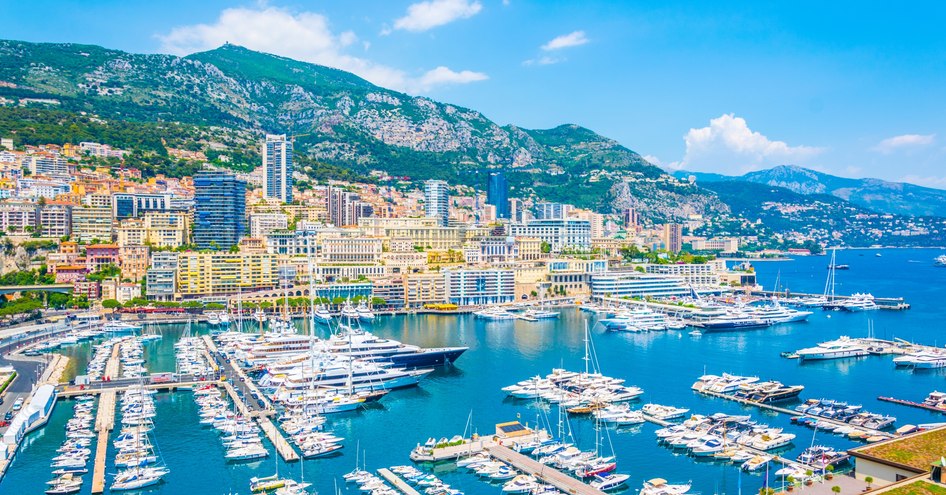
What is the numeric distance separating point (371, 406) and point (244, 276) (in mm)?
41292

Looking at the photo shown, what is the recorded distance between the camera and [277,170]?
385ft

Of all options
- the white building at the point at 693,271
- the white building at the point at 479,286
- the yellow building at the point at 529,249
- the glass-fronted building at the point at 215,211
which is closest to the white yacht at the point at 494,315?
the white building at the point at 479,286

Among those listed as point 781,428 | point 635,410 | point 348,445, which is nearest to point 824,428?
point 781,428

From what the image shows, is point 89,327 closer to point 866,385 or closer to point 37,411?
point 37,411

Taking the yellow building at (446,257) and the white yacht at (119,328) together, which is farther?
the yellow building at (446,257)

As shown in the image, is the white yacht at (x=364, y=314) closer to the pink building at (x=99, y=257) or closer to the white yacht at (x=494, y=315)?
the white yacht at (x=494, y=315)

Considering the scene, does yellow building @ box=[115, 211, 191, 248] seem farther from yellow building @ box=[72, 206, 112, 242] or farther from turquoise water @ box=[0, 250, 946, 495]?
turquoise water @ box=[0, 250, 946, 495]

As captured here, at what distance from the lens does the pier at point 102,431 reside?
27038 millimetres

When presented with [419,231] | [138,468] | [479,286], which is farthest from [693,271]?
[138,468]

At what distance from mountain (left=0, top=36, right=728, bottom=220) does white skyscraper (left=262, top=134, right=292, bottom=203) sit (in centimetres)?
1671

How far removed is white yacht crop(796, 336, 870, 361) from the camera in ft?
167

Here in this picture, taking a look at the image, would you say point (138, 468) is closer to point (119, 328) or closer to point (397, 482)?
point (397, 482)

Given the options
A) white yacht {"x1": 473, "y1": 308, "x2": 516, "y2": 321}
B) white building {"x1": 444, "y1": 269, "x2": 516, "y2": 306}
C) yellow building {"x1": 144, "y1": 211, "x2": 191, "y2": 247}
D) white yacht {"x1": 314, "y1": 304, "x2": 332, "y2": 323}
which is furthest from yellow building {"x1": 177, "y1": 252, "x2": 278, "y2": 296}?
white yacht {"x1": 473, "y1": 308, "x2": 516, "y2": 321}

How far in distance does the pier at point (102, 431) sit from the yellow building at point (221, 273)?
34859 mm
